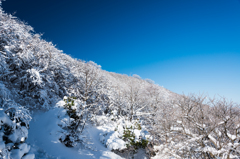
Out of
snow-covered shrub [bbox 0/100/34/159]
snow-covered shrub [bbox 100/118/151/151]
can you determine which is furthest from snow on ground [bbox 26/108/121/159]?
snow-covered shrub [bbox 0/100/34/159]

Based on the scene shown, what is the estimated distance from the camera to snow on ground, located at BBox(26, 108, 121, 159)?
5.89 m

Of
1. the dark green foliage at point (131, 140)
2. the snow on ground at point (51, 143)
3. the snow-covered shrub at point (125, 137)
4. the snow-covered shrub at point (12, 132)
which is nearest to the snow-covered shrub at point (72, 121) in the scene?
the snow on ground at point (51, 143)

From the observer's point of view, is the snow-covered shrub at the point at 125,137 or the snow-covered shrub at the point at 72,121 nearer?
the snow-covered shrub at the point at 72,121

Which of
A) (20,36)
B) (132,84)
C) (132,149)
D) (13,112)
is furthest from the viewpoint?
(132,84)

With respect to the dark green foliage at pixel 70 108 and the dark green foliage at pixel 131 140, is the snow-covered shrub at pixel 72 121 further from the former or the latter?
the dark green foliage at pixel 131 140

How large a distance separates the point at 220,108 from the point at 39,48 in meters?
14.5

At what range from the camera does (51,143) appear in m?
6.50

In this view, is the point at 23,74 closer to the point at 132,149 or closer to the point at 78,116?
the point at 78,116

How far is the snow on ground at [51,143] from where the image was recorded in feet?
19.3

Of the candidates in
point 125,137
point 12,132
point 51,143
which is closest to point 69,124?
point 51,143

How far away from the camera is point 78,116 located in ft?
27.5

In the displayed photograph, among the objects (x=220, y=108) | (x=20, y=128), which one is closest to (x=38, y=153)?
(x=20, y=128)

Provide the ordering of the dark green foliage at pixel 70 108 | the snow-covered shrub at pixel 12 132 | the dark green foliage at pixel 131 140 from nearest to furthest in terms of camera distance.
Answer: the snow-covered shrub at pixel 12 132, the dark green foliage at pixel 70 108, the dark green foliage at pixel 131 140

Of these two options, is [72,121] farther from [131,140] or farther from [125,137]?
[131,140]
